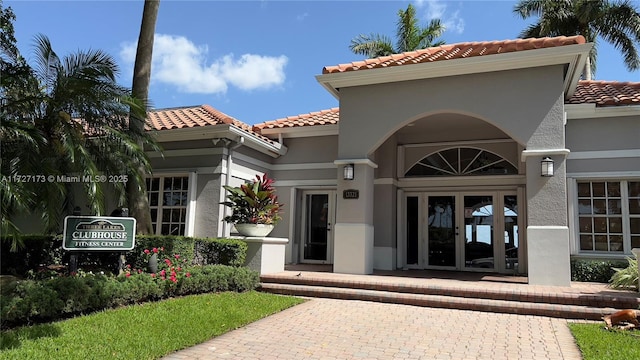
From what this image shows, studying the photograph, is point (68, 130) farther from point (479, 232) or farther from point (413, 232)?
point (479, 232)

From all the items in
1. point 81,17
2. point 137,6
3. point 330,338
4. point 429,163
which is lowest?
point 330,338

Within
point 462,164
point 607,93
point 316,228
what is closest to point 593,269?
point 462,164

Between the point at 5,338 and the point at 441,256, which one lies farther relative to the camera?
the point at 441,256

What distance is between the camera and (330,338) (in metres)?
5.88

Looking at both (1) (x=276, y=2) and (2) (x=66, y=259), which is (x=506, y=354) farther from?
(1) (x=276, y=2)

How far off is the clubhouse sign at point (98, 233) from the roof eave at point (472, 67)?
5.78 meters

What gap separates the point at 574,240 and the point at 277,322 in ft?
26.2

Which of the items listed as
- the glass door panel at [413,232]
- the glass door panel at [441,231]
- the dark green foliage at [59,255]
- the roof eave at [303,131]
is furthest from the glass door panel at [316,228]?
the dark green foliage at [59,255]

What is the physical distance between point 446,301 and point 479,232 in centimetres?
Answer: 468

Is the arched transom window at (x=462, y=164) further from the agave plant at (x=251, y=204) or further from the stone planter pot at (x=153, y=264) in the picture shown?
the stone planter pot at (x=153, y=264)

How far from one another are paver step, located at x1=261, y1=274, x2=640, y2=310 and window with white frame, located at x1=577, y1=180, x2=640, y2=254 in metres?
3.07

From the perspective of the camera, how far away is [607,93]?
Result: 38.1 feet

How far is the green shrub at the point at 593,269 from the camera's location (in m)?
10.2

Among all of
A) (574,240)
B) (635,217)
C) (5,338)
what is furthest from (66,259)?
(635,217)
